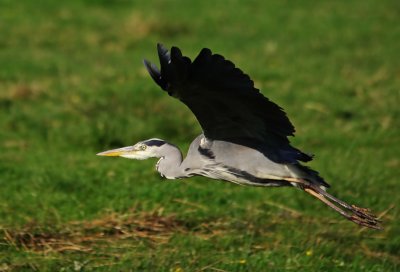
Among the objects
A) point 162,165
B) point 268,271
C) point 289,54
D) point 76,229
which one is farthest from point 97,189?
point 289,54

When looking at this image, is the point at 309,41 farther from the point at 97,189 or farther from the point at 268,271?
the point at 268,271

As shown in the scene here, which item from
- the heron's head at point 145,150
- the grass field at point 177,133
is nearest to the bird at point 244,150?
the heron's head at point 145,150

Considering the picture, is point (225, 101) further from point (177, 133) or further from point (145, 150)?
point (177, 133)

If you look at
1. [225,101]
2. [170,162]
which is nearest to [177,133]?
[170,162]

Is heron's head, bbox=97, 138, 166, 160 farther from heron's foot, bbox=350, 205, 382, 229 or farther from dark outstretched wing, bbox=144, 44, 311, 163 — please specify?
heron's foot, bbox=350, 205, 382, 229

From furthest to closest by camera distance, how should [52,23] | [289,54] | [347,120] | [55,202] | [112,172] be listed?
[52,23]
[289,54]
[347,120]
[112,172]
[55,202]

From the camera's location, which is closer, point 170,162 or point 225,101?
point 225,101

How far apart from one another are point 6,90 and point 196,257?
4.83 metres

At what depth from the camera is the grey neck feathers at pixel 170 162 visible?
5629 mm

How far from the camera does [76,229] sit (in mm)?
6223

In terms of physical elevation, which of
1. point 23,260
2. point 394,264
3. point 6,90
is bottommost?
point 23,260

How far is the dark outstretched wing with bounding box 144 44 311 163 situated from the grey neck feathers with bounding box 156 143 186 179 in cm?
29

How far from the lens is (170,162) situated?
5.69 meters

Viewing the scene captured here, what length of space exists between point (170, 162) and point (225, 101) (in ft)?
2.41
